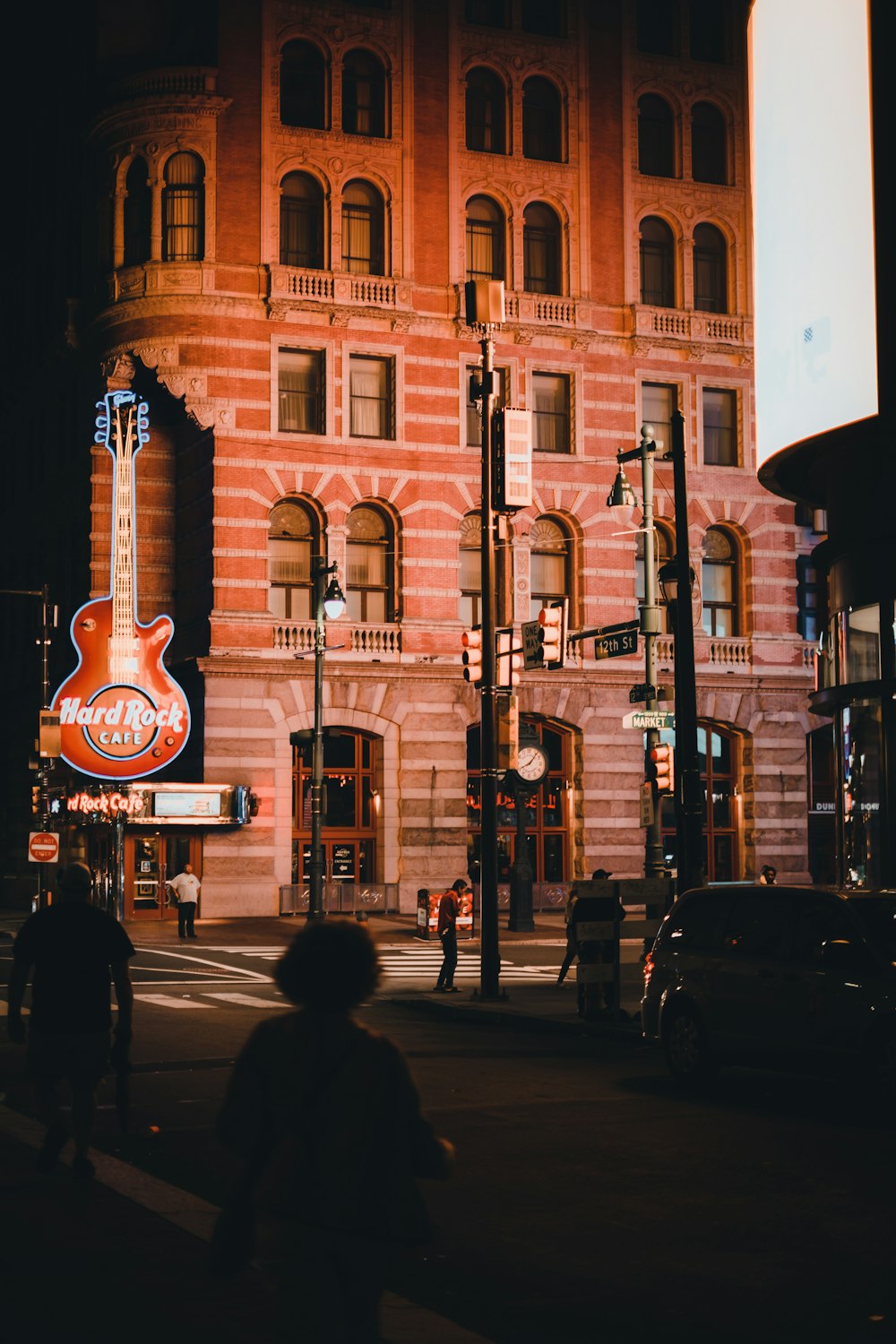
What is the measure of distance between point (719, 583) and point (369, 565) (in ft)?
35.6

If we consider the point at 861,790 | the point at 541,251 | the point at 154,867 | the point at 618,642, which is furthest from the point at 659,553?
the point at 861,790

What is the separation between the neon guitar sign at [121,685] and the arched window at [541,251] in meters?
12.2

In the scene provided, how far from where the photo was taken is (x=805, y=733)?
4978 centimetres

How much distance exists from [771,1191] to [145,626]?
3513cm

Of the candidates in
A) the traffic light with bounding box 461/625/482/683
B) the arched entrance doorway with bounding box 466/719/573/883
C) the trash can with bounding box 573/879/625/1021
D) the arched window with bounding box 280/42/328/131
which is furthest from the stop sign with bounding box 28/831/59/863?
the arched window with bounding box 280/42/328/131

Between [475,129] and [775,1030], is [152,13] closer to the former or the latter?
[475,129]

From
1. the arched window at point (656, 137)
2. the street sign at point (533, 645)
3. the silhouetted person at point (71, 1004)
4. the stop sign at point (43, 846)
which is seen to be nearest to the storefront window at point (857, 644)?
the street sign at point (533, 645)

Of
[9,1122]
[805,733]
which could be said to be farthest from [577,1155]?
[805,733]

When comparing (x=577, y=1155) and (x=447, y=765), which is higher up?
(x=447, y=765)

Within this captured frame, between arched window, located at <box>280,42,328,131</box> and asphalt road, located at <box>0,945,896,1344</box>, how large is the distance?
34.4 meters

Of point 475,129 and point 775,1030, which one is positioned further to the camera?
point 475,129

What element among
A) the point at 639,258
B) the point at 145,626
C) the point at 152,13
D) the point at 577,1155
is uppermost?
the point at 152,13

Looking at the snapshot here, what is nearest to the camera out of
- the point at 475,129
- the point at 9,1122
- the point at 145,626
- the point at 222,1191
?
the point at 222,1191

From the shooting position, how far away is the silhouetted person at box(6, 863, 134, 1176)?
10.1 m
